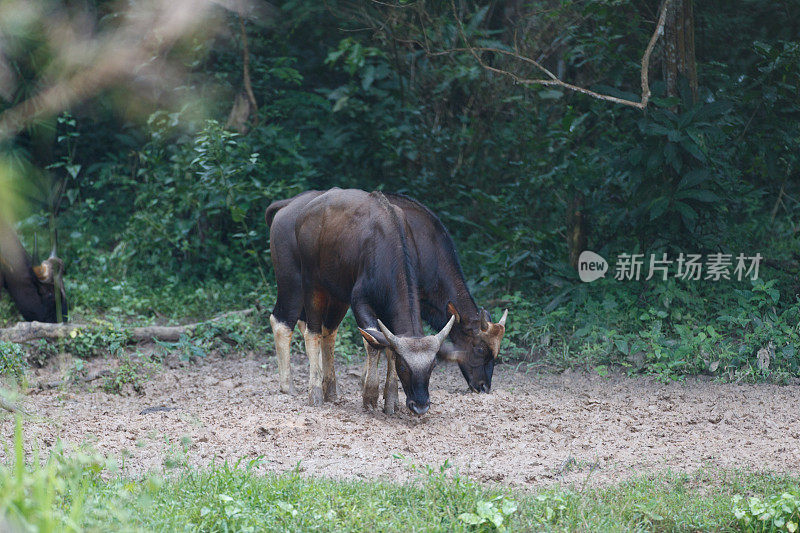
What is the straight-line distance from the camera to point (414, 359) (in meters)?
5.56

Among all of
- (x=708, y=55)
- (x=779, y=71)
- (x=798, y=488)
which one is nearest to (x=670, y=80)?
(x=779, y=71)

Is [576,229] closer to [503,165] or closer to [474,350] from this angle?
[503,165]

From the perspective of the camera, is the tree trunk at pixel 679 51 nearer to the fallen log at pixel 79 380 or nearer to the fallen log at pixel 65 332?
the fallen log at pixel 65 332

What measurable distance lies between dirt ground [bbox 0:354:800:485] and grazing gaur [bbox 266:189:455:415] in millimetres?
299

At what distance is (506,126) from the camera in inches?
436

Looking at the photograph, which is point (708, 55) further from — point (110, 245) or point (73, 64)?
point (110, 245)

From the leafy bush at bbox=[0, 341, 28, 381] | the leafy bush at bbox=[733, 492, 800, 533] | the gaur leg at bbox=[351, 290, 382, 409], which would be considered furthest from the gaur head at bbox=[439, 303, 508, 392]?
the leafy bush at bbox=[0, 341, 28, 381]

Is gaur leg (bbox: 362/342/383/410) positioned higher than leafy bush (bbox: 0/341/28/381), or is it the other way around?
gaur leg (bbox: 362/342/383/410)

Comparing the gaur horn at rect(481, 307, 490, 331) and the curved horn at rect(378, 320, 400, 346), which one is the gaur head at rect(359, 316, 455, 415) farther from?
the gaur horn at rect(481, 307, 490, 331)

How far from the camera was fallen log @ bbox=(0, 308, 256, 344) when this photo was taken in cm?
723

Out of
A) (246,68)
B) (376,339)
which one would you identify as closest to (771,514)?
(376,339)

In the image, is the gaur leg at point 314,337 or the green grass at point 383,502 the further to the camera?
the gaur leg at point 314,337

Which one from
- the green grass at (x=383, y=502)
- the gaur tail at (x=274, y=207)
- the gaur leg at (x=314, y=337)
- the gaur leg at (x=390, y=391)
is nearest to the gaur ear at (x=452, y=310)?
the gaur leg at (x=390, y=391)

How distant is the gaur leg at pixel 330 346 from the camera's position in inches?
259
